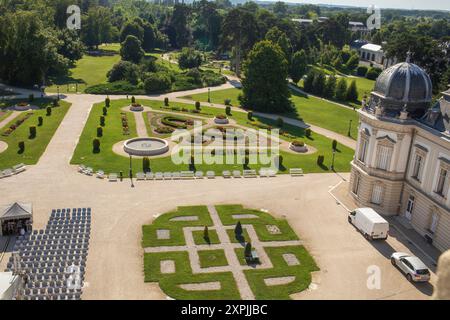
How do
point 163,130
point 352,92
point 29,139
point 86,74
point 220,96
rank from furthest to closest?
1. point 86,74
2. point 352,92
3. point 220,96
4. point 163,130
5. point 29,139

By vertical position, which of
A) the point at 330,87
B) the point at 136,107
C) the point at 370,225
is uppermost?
the point at 330,87

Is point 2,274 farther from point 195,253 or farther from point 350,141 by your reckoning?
point 350,141

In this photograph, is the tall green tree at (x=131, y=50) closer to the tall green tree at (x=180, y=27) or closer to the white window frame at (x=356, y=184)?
the tall green tree at (x=180, y=27)

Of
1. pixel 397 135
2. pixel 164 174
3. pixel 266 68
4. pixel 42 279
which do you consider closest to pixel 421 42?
pixel 266 68

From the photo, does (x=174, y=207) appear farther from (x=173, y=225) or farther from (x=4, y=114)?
(x=4, y=114)

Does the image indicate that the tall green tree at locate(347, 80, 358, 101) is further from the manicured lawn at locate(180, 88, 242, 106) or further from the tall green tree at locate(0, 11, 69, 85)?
the tall green tree at locate(0, 11, 69, 85)

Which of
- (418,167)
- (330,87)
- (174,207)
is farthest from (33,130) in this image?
(330,87)

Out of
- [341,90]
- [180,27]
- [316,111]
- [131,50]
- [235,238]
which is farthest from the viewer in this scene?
[180,27]
